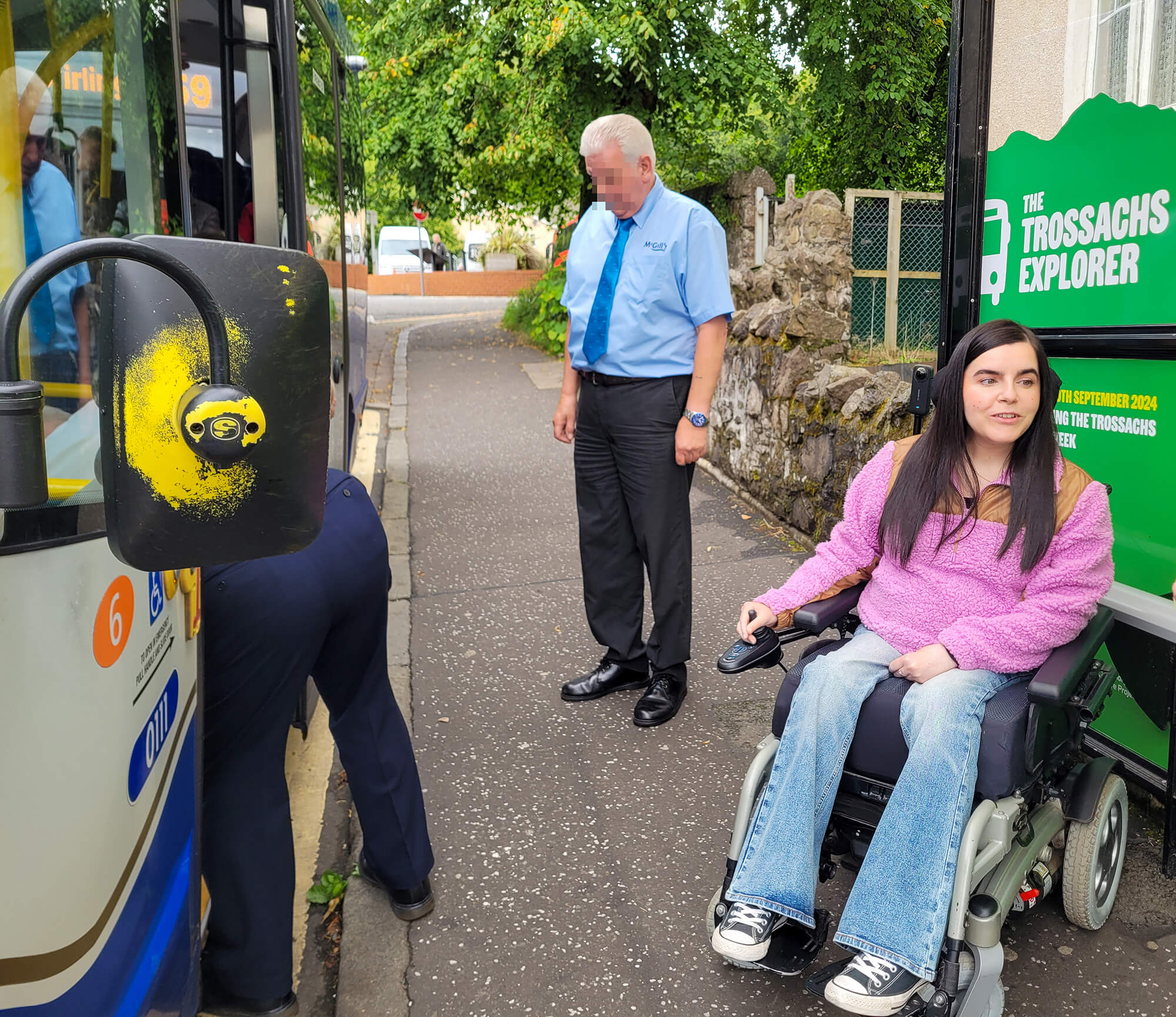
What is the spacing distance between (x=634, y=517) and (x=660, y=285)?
856 mm

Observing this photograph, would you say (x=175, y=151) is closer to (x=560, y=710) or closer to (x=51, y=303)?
(x=51, y=303)

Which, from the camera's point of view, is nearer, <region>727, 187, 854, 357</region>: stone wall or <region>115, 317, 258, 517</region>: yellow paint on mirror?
<region>115, 317, 258, 517</region>: yellow paint on mirror

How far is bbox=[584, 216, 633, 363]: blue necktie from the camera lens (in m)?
3.83

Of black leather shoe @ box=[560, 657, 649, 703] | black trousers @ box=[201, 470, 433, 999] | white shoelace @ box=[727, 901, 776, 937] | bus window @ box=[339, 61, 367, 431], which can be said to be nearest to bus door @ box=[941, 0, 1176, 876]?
white shoelace @ box=[727, 901, 776, 937]

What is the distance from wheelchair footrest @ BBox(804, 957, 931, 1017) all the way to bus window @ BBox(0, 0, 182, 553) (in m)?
1.69

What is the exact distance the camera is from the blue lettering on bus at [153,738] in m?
1.60

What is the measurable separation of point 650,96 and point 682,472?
10.7 metres

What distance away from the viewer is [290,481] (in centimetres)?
124

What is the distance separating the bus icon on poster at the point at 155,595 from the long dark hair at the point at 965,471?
172cm

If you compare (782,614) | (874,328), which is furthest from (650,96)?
(782,614)

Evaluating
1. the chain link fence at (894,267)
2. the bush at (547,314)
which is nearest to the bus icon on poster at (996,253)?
the chain link fence at (894,267)

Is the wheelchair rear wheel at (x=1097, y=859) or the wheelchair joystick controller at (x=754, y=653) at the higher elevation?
the wheelchair joystick controller at (x=754, y=653)

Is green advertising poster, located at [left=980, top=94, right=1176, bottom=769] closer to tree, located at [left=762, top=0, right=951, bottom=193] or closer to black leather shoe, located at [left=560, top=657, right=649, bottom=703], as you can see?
black leather shoe, located at [left=560, top=657, right=649, bottom=703]

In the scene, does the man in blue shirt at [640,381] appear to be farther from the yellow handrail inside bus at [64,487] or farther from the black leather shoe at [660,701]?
the yellow handrail inside bus at [64,487]
